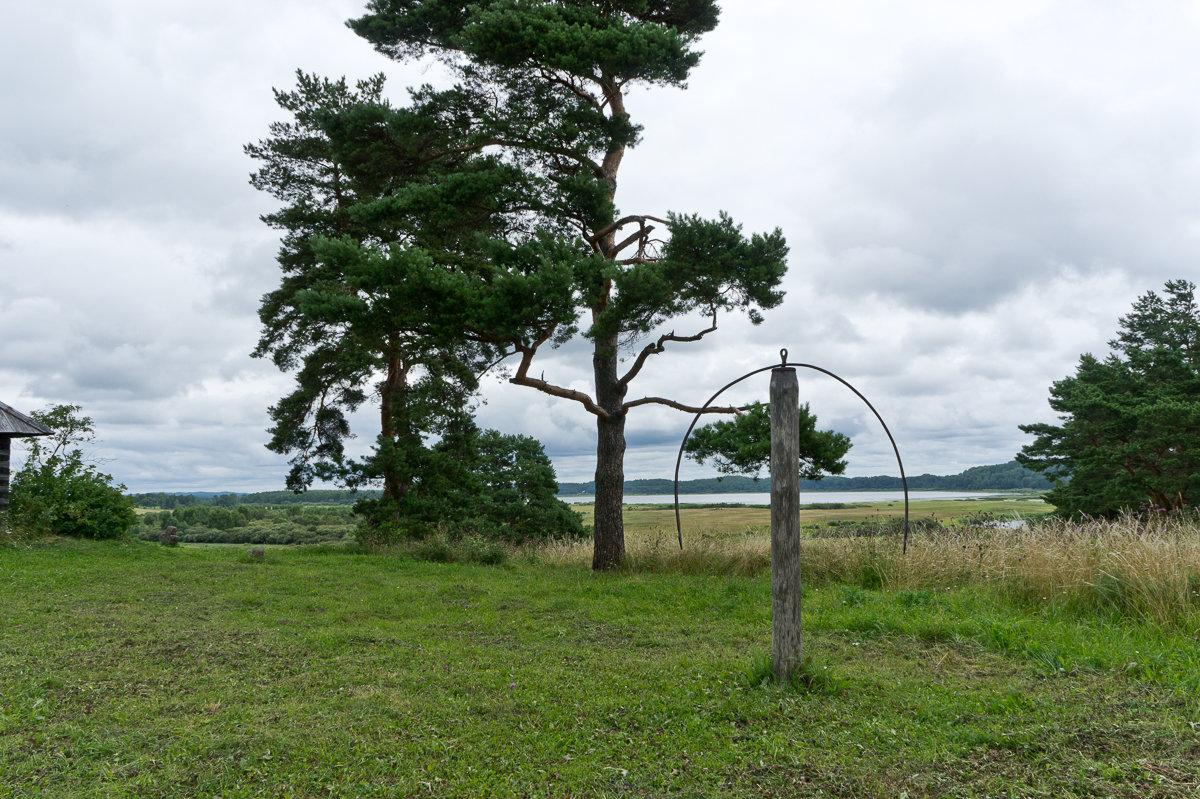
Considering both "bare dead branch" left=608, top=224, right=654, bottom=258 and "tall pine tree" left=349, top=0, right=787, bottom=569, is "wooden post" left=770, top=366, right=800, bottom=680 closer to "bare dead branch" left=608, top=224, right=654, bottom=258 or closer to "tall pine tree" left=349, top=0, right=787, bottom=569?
"tall pine tree" left=349, top=0, right=787, bottom=569

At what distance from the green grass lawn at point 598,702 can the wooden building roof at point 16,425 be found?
10.9m

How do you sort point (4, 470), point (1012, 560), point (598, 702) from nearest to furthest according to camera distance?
point (598, 702) < point (1012, 560) < point (4, 470)

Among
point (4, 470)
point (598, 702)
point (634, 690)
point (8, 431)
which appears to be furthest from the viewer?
point (4, 470)

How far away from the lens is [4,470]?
16.4 meters

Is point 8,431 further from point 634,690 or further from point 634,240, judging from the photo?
point 634,690

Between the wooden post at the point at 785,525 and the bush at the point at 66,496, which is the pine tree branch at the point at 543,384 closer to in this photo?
the wooden post at the point at 785,525

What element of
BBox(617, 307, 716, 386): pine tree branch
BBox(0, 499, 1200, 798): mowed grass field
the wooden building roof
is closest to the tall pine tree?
BBox(617, 307, 716, 386): pine tree branch

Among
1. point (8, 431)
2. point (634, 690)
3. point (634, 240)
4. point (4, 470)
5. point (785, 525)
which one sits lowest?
point (634, 690)

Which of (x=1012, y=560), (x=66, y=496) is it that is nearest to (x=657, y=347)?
(x=1012, y=560)

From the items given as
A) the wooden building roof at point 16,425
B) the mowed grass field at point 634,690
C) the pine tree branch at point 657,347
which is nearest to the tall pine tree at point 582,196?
Answer: the pine tree branch at point 657,347

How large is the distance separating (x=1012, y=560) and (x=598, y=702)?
6.41 m

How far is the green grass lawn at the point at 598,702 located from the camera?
3.48 meters

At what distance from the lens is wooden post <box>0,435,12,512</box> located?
52.8 feet

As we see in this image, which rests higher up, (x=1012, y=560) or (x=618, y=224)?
(x=618, y=224)
